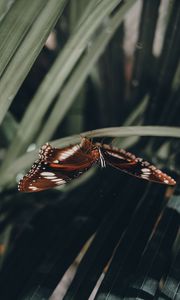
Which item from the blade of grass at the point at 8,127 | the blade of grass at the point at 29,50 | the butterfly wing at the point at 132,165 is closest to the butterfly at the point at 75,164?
the butterfly wing at the point at 132,165

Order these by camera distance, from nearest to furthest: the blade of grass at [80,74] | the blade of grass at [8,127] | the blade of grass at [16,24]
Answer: the blade of grass at [16,24] → the blade of grass at [80,74] → the blade of grass at [8,127]

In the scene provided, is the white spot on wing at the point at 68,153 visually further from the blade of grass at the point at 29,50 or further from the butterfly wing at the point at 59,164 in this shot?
the blade of grass at the point at 29,50

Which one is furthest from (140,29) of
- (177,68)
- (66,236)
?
(66,236)

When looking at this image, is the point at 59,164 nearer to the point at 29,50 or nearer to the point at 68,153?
the point at 68,153

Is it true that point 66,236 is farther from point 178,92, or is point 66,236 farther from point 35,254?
point 178,92

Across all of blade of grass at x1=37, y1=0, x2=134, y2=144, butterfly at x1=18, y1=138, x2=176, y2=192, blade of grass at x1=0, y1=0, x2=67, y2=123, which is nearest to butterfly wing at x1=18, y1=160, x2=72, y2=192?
butterfly at x1=18, y1=138, x2=176, y2=192

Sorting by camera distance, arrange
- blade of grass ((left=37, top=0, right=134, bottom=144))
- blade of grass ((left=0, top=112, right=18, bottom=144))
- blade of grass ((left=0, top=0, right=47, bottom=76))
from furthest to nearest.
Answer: blade of grass ((left=0, top=112, right=18, bottom=144))
blade of grass ((left=37, top=0, right=134, bottom=144))
blade of grass ((left=0, top=0, right=47, bottom=76))

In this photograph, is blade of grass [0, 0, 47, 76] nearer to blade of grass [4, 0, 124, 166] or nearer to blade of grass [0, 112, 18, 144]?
blade of grass [4, 0, 124, 166]
